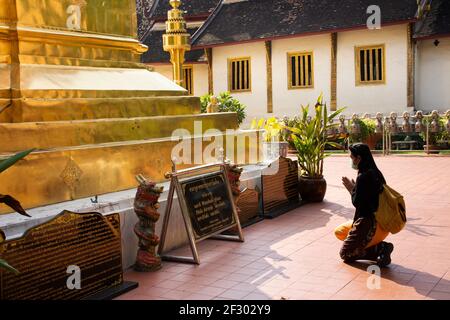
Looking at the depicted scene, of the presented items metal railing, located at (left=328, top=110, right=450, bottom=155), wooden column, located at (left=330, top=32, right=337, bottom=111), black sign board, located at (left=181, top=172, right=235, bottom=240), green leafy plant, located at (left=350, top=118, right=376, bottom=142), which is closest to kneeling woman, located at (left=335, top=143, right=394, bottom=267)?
black sign board, located at (left=181, top=172, right=235, bottom=240)

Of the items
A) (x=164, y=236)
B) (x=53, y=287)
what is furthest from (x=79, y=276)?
(x=164, y=236)

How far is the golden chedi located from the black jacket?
2.48m

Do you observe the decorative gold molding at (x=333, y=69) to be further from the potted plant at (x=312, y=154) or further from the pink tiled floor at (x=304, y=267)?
the pink tiled floor at (x=304, y=267)

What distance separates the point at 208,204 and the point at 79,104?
175 centimetres

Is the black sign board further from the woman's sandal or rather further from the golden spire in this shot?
the golden spire

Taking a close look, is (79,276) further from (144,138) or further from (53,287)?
(144,138)

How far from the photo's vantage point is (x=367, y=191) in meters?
5.45

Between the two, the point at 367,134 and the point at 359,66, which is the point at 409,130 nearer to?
the point at 367,134

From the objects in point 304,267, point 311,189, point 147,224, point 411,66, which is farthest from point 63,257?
point 411,66

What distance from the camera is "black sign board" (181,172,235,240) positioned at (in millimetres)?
5910

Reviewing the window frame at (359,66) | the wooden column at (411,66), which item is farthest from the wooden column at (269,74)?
the wooden column at (411,66)

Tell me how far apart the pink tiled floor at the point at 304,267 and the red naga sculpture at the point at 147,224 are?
12 cm

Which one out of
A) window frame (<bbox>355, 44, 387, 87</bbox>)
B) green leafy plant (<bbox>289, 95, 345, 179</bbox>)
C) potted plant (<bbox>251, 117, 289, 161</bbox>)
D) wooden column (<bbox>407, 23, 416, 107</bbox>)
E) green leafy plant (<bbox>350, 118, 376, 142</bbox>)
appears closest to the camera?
green leafy plant (<bbox>289, 95, 345, 179</bbox>)
